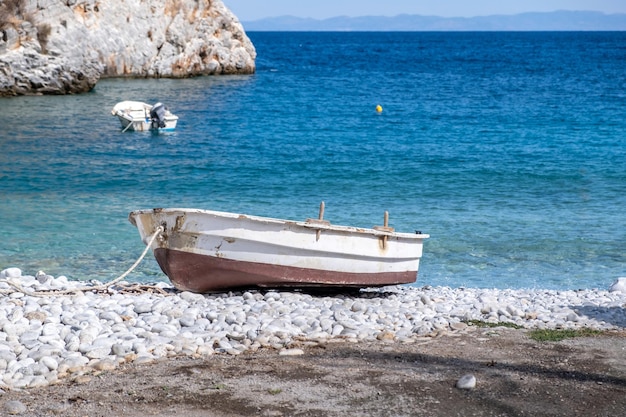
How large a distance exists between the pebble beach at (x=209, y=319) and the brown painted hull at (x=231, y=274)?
7.7 inches

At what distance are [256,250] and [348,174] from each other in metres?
14.0

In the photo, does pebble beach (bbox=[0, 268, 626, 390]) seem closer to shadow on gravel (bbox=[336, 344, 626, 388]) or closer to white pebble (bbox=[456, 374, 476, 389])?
shadow on gravel (bbox=[336, 344, 626, 388])

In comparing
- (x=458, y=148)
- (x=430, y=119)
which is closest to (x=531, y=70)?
(x=430, y=119)

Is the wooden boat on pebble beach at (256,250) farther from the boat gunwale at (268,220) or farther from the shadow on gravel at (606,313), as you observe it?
the shadow on gravel at (606,313)

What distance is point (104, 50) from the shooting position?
54.0 m

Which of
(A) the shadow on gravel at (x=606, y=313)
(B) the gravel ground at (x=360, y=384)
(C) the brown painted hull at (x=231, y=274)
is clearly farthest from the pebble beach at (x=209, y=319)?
(B) the gravel ground at (x=360, y=384)

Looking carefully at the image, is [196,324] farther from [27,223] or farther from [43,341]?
[27,223]

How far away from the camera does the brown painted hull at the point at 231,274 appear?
11.5 metres

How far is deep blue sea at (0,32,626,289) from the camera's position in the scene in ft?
54.0

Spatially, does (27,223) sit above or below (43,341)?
below

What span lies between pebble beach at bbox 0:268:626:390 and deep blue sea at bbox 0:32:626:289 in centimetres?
311

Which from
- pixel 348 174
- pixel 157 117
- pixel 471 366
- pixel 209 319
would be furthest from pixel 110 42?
pixel 471 366

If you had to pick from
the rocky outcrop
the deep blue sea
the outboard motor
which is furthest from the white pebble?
the rocky outcrop

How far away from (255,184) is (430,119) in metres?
18.0
